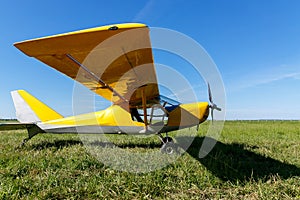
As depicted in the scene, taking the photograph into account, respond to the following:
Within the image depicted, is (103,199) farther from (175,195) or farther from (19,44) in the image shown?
(19,44)

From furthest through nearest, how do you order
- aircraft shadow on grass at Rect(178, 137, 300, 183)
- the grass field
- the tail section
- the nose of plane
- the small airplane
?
the tail section < the nose of plane < aircraft shadow on grass at Rect(178, 137, 300, 183) < the small airplane < the grass field

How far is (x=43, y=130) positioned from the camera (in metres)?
7.19

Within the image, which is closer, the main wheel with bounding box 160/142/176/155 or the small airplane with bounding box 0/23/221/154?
the small airplane with bounding box 0/23/221/154

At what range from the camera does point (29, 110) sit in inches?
297

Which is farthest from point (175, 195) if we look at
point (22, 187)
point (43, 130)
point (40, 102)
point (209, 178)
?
point (40, 102)

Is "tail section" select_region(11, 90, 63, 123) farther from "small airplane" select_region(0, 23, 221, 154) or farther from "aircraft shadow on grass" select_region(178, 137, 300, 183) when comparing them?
"aircraft shadow on grass" select_region(178, 137, 300, 183)

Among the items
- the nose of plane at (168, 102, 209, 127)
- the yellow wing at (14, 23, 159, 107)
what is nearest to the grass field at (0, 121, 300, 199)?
the nose of plane at (168, 102, 209, 127)

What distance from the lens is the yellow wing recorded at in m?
2.81

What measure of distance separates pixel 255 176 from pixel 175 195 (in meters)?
1.66

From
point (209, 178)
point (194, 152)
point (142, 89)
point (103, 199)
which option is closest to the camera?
point (103, 199)

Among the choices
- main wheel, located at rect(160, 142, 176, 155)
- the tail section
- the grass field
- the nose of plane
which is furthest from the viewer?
the tail section

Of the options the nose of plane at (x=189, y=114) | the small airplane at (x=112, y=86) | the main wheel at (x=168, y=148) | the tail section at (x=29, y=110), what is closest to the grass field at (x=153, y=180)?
the main wheel at (x=168, y=148)

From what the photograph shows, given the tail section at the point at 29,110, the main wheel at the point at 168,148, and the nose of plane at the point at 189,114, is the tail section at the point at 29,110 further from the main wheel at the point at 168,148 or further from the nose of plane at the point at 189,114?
Result: the nose of plane at the point at 189,114

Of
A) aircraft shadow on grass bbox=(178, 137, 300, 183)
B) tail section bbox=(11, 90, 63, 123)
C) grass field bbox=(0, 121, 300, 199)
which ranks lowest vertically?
grass field bbox=(0, 121, 300, 199)
